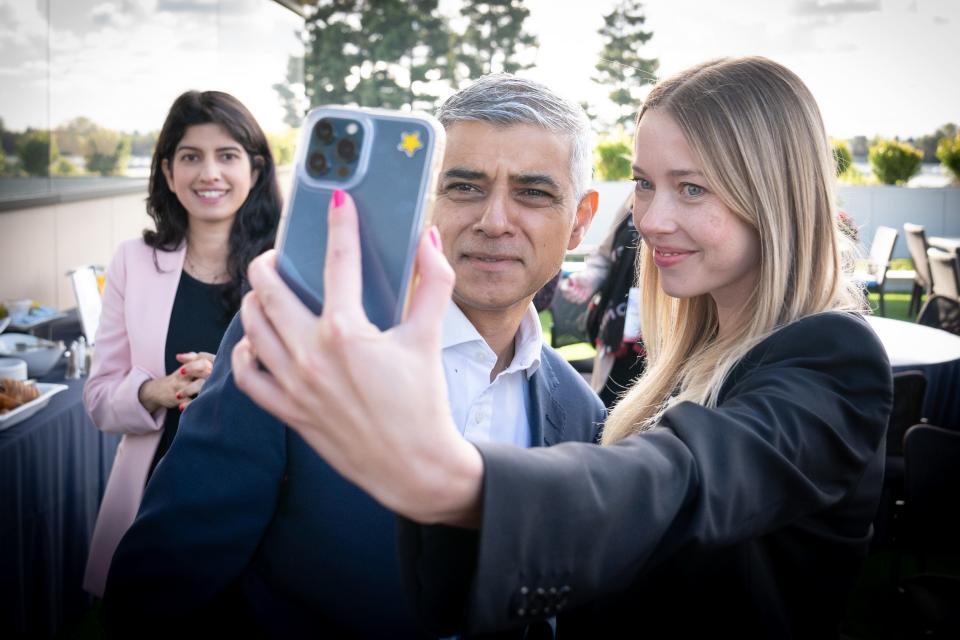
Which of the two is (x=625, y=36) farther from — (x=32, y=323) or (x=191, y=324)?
(x=191, y=324)

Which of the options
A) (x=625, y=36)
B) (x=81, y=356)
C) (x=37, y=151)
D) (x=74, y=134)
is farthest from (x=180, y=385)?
(x=625, y=36)

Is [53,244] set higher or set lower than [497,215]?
lower

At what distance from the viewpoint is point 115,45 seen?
8.19m

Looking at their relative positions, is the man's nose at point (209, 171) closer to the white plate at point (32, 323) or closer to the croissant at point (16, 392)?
the croissant at point (16, 392)

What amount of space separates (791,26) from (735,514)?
33454 mm

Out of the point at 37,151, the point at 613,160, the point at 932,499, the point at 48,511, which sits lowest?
the point at 48,511

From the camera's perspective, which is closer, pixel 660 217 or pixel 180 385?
pixel 660 217

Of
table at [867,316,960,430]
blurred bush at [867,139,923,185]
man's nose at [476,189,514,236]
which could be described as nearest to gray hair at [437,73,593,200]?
man's nose at [476,189,514,236]

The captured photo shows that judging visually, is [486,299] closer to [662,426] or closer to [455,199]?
[455,199]

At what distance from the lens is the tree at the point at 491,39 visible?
31.2 m

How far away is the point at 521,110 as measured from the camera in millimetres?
1734

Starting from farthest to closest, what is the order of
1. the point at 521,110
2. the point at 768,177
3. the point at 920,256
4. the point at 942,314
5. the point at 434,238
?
the point at 920,256
the point at 942,314
the point at 521,110
the point at 768,177
the point at 434,238

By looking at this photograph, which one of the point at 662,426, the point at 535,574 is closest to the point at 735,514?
the point at 662,426

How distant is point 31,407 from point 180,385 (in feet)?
3.22
